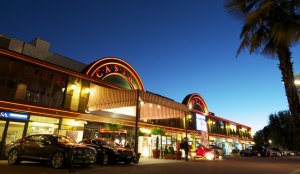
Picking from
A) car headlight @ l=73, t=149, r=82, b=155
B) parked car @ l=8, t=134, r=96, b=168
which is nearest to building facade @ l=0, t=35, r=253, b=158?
parked car @ l=8, t=134, r=96, b=168

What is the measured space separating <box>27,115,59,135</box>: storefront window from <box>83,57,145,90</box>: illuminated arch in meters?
5.47

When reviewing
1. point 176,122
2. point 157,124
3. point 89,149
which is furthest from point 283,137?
point 89,149

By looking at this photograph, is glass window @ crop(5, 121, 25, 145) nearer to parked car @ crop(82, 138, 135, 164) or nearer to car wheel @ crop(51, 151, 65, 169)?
parked car @ crop(82, 138, 135, 164)

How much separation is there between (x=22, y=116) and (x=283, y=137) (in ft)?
153

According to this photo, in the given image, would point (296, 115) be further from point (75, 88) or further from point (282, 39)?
point (75, 88)

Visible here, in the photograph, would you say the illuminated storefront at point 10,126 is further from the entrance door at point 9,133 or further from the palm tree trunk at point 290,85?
the palm tree trunk at point 290,85

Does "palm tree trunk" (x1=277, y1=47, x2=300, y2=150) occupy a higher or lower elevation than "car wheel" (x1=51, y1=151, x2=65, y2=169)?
higher

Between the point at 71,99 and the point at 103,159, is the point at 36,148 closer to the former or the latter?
the point at 103,159

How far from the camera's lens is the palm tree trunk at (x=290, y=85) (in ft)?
23.6

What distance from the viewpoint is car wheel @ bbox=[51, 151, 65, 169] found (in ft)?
36.6

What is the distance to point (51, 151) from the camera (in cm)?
1146

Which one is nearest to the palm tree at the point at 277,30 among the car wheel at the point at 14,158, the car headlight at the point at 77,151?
the car headlight at the point at 77,151

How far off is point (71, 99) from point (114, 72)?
6.04 metres

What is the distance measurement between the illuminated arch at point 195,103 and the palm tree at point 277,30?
Result: 30.5 metres
